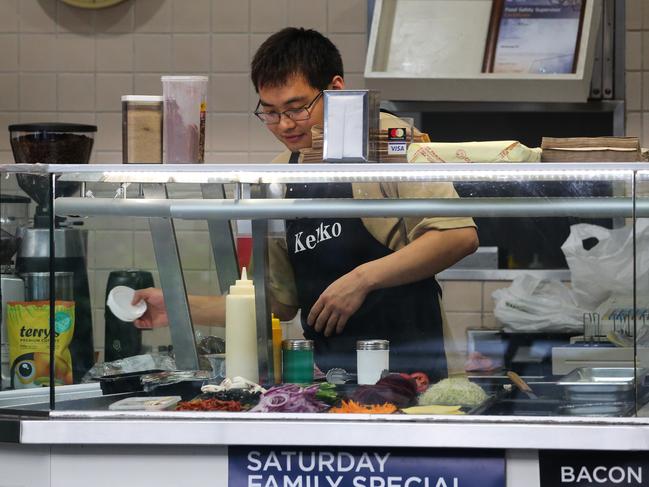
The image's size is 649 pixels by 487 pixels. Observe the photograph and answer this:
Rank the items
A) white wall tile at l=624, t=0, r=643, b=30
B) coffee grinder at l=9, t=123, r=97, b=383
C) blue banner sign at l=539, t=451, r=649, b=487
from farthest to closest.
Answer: white wall tile at l=624, t=0, r=643, b=30 < coffee grinder at l=9, t=123, r=97, b=383 < blue banner sign at l=539, t=451, r=649, b=487

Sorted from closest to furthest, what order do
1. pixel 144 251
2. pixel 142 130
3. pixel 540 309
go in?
pixel 142 130 < pixel 144 251 < pixel 540 309

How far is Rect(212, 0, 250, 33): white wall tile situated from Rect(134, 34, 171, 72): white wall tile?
0.71 ft

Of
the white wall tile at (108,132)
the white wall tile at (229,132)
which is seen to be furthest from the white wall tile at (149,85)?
the white wall tile at (229,132)

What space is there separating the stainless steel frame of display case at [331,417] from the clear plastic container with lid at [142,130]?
41 mm

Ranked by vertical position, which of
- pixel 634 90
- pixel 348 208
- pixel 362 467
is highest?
pixel 634 90

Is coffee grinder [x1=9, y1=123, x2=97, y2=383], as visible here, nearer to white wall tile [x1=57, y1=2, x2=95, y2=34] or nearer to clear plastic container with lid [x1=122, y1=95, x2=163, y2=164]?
clear plastic container with lid [x1=122, y1=95, x2=163, y2=164]

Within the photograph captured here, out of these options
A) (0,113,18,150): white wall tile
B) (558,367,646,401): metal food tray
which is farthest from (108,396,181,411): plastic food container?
(0,113,18,150): white wall tile

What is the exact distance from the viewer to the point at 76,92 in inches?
181

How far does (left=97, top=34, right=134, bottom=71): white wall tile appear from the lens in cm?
458

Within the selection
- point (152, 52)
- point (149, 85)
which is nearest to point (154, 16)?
point (152, 52)

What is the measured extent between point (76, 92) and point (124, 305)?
8.26 ft

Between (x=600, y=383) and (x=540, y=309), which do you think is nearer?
(x=600, y=383)

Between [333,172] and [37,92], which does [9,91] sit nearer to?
[37,92]

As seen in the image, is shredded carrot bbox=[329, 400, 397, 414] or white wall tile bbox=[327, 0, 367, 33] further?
white wall tile bbox=[327, 0, 367, 33]
